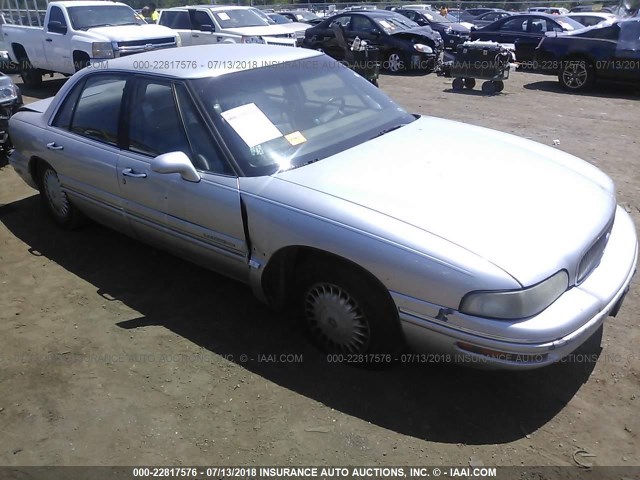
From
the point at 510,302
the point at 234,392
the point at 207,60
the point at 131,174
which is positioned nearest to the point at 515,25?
the point at 207,60

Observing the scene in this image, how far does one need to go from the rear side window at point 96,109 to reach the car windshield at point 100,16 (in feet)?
25.3

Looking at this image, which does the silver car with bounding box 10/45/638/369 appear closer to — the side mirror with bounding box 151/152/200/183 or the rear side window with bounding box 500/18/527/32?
the side mirror with bounding box 151/152/200/183

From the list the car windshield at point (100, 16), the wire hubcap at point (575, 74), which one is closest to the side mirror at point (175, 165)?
the car windshield at point (100, 16)

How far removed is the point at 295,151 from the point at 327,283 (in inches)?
33.9

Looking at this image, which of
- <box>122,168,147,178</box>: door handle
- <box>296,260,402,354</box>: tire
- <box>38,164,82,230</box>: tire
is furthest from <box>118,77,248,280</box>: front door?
<box>38,164,82,230</box>: tire

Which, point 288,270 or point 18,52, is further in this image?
point 18,52

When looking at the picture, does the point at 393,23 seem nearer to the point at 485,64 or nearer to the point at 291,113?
the point at 485,64

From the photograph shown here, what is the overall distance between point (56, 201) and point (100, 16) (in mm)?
8088

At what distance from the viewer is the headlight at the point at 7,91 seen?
6.76m

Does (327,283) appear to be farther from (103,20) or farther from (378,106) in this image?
(103,20)

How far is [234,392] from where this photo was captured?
3023 mm

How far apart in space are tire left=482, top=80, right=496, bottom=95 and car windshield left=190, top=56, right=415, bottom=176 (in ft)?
27.5

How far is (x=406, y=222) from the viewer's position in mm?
2654

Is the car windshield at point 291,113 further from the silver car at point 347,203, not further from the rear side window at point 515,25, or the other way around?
the rear side window at point 515,25
